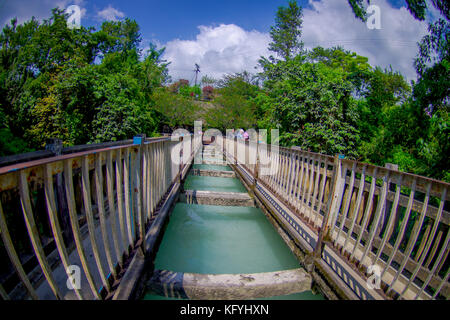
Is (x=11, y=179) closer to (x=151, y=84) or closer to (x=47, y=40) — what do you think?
(x=47, y=40)

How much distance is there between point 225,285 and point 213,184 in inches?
179

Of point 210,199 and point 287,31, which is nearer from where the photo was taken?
point 210,199

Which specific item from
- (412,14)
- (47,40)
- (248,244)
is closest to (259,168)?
(248,244)

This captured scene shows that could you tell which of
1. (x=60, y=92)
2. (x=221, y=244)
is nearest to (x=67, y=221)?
(x=221, y=244)

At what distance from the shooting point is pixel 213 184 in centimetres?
643

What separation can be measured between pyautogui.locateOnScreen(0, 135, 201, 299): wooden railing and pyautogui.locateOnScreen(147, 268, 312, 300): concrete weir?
0.39 meters

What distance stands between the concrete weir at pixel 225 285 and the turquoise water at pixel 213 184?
372 cm

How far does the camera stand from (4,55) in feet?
66.9

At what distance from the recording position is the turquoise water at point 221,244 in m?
2.54

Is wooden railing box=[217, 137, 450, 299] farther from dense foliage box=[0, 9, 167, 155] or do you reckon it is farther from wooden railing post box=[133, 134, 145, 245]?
dense foliage box=[0, 9, 167, 155]

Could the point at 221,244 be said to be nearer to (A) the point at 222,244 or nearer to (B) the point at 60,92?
(A) the point at 222,244

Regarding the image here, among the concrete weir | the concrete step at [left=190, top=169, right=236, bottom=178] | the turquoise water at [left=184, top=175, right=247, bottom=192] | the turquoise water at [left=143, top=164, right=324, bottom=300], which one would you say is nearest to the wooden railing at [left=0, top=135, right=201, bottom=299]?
the concrete weir

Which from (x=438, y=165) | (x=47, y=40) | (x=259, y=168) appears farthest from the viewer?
(x=47, y=40)
